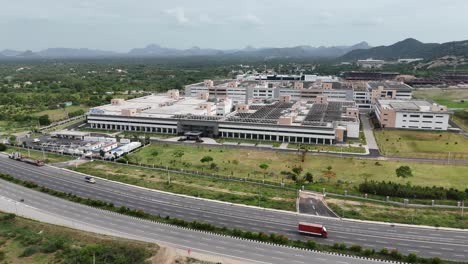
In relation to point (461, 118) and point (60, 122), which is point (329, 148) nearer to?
point (461, 118)

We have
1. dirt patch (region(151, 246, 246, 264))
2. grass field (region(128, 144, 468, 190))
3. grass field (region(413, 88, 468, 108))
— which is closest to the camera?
dirt patch (region(151, 246, 246, 264))

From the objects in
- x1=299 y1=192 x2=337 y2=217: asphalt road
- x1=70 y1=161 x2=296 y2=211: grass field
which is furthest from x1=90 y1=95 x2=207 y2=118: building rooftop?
x1=299 y1=192 x2=337 y2=217: asphalt road

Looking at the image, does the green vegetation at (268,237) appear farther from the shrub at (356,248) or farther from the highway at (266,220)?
the highway at (266,220)

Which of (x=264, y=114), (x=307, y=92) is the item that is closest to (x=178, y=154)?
(x=264, y=114)

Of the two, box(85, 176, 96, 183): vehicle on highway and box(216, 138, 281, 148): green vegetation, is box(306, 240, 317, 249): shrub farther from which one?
box(216, 138, 281, 148): green vegetation

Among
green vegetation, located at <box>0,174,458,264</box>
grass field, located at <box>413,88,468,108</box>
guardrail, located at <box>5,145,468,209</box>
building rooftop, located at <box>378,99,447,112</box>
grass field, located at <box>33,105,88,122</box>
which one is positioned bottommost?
guardrail, located at <box>5,145,468,209</box>

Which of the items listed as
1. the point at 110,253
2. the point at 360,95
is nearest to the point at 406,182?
the point at 110,253

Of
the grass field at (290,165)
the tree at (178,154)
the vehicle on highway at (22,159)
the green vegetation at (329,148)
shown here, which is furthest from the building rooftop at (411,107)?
the vehicle on highway at (22,159)
